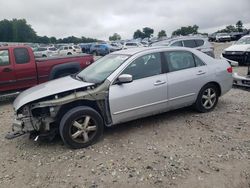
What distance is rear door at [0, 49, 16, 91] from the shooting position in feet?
23.9

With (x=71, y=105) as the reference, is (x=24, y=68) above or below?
above

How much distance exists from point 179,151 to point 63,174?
70.4 inches

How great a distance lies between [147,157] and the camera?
379 centimetres

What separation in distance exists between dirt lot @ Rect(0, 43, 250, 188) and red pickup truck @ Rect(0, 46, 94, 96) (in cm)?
256

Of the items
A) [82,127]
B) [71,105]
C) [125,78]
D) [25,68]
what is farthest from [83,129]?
[25,68]

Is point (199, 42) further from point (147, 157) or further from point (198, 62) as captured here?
point (147, 157)

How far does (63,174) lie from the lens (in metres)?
3.51

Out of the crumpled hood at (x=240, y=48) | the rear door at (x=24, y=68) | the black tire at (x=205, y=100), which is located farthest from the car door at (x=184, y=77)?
the crumpled hood at (x=240, y=48)

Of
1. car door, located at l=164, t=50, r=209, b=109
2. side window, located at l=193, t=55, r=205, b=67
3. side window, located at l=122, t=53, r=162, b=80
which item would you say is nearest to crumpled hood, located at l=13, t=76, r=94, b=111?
side window, located at l=122, t=53, r=162, b=80

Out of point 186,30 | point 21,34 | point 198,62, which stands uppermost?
point 21,34

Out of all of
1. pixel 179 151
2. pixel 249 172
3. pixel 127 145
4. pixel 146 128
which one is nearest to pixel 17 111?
pixel 127 145

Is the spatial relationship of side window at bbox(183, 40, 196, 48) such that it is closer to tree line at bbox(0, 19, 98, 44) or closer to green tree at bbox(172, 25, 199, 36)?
green tree at bbox(172, 25, 199, 36)

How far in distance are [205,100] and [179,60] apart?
108cm

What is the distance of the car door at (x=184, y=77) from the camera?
4.92 meters
